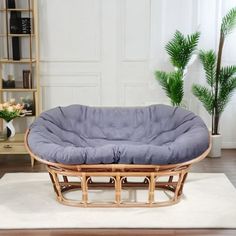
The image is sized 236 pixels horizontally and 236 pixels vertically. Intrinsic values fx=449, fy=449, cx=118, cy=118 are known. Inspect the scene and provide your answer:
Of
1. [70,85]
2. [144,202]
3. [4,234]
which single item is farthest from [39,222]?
[70,85]

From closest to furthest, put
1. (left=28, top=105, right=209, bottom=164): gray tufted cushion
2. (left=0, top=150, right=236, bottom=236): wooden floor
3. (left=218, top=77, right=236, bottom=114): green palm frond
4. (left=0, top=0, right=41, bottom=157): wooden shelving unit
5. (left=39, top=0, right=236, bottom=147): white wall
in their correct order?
(left=0, top=150, right=236, bottom=236): wooden floor
(left=28, top=105, right=209, bottom=164): gray tufted cushion
(left=0, top=0, right=41, bottom=157): wooden shelving unit
(left=218, top=77, right=236, bottom=114): green palm frond
(left=39, top=0, right=236, bottom=147): white wall

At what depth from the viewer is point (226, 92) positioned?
17.1ft

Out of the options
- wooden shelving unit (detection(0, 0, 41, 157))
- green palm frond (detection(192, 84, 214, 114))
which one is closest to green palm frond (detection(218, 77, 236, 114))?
green palm frond (detection(192, 84, 214, 114))

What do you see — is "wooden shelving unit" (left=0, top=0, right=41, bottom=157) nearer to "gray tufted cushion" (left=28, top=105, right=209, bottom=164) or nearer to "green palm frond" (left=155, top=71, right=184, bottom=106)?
"gray tufted cushion" (left=28, top=105, right=209, bottom=164)

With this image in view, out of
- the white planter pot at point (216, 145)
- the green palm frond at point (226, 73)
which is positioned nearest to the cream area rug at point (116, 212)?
the white planter pot at point (216, 145)

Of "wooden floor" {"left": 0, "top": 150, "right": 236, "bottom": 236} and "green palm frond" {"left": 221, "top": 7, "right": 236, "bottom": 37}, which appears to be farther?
"green palm frond" {"left": 221, "top": 7, "right": 236, "bottom": 37}

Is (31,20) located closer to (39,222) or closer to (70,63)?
(70,63)

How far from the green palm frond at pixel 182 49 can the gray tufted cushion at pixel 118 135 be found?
915 mm

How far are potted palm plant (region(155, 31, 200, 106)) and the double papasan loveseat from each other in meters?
0.70

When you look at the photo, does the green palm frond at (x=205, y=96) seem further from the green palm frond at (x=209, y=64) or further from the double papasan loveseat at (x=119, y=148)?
the double papasan loveseat at (x=119, y=148)

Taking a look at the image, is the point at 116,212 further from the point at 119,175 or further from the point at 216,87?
the point at 216,87

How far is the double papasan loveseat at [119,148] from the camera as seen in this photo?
11.1 feet

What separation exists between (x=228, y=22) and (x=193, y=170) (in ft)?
5.61

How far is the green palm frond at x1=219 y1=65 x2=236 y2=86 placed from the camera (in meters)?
5.18
